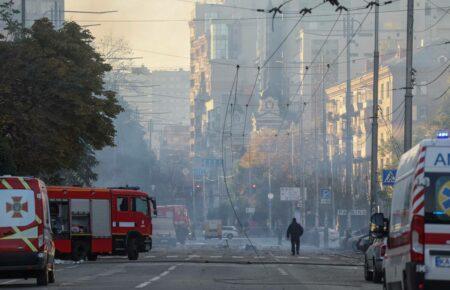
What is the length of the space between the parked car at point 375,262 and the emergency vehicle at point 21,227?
282 inches

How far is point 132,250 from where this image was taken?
165 ft

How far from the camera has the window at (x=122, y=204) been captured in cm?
5044

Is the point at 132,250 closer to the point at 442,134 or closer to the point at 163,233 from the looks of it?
the point at 442,134

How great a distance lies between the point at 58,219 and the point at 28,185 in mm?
19024

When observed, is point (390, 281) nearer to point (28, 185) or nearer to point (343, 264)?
point (28, 185)

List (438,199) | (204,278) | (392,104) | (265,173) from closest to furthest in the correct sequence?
(438,199)
(204,278)
(392,104)
(265,173)

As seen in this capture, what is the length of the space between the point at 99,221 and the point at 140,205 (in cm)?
310

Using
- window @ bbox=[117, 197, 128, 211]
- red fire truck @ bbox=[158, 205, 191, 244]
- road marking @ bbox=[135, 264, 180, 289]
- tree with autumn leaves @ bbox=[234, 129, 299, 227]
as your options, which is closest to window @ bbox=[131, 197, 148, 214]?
window @ bbox=[117, 197, 128, 211]

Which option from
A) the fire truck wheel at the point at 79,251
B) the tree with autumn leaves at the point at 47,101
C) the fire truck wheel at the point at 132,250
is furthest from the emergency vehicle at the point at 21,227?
the fire truck wheel at the point at 132,250

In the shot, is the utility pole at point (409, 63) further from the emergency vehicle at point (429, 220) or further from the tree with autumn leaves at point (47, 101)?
the emergency vehicle at point (429, 220)

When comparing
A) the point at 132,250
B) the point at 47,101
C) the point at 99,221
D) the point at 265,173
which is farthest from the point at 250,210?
the point at 47,101

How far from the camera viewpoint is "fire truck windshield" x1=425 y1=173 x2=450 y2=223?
57.6 ft

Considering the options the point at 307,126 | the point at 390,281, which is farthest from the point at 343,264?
the point at 307,126

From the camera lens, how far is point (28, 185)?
93.3 ft
